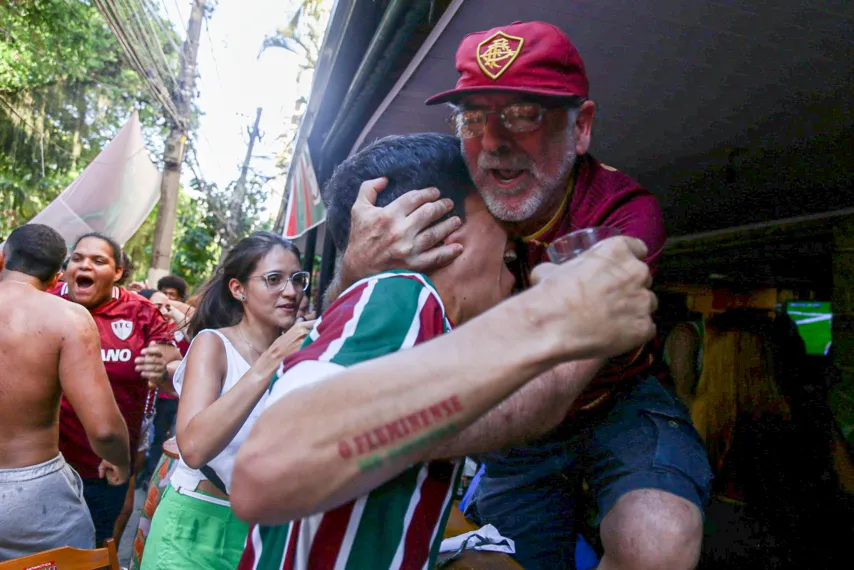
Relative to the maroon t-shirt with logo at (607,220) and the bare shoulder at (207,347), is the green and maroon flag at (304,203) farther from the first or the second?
the maroon t-shirt with logo at (607,220)

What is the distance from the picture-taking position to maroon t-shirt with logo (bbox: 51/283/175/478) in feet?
12.6

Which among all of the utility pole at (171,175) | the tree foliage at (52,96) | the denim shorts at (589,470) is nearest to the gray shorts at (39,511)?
the denim shorts at (589,470)

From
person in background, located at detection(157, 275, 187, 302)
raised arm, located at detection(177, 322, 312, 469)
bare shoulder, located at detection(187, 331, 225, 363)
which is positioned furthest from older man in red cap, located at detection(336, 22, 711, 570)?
person in background, located at detection(157, 275, 187, 302)

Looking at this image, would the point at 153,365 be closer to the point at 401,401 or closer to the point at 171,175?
the point at 401,401

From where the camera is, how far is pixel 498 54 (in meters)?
1.58

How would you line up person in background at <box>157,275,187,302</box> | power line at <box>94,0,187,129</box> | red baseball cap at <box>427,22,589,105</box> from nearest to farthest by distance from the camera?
1. red baseball cap at <box>427,22,589,105</box>
2. person in background at <box>157,275,187,302</box>
3. power line at <box>94,0,187,129</box>

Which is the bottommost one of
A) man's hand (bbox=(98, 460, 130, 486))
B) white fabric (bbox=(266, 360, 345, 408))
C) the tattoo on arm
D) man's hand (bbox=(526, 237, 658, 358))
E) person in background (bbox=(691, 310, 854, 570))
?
person in background (bbox=(691, 310, 854, 570))

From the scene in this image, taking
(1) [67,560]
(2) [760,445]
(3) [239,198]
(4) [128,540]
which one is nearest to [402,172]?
(1) [67,560]

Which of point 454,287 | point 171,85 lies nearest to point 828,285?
point 454,287

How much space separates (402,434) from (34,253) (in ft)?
9.99

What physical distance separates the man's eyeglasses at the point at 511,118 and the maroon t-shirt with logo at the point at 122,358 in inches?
132

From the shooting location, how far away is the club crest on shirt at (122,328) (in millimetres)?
4207

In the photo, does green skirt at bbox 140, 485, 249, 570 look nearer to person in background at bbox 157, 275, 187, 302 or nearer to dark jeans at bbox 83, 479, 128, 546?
dark jeans at bbox 83, 479, 128, 546

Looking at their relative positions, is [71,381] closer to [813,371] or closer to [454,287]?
[454,287]
